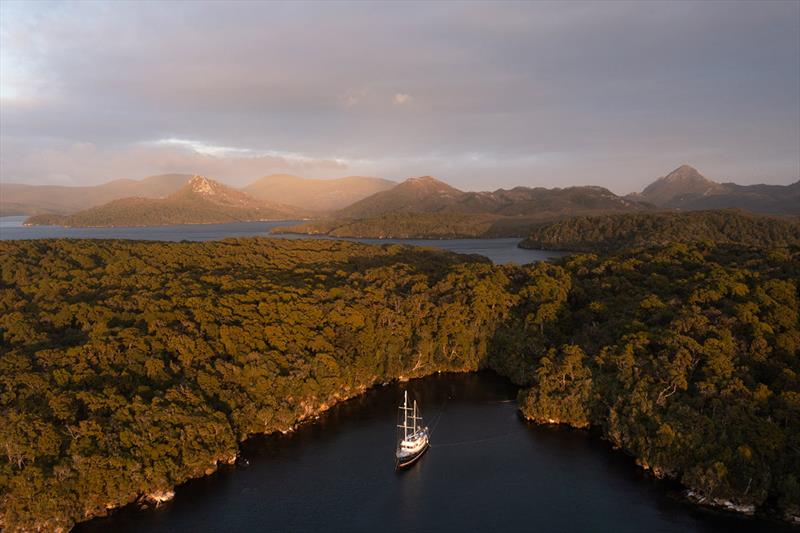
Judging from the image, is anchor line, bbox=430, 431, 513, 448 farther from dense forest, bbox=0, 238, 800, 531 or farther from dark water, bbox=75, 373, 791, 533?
dense forest, bbox=0, 238, 800, 531

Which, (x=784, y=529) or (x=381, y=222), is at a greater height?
(x=381, y=222)

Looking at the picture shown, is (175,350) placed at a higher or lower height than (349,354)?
higher

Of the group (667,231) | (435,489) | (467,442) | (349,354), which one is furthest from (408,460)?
(667,231)

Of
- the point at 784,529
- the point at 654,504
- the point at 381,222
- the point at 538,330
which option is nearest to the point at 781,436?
the point at 784,529

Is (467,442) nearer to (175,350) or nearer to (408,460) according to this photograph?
(408,460)

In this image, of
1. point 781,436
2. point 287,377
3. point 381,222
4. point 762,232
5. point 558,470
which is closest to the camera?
point 781,436

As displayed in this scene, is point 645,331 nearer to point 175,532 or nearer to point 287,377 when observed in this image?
point 287,377
